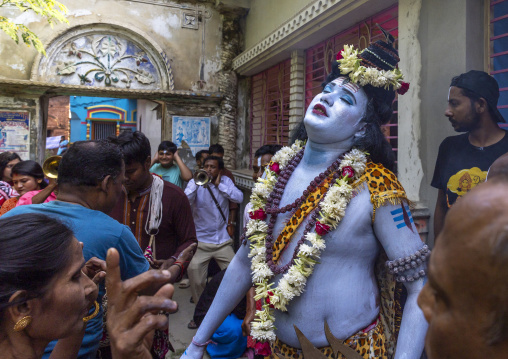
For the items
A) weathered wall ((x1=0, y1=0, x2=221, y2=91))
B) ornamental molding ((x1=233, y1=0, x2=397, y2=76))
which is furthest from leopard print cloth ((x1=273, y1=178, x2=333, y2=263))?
weathered wall ((x1=0, y1=0, x2=221, y2=91))

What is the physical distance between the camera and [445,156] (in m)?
2.44

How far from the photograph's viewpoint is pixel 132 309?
32.3 inches

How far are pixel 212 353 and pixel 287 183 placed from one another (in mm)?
2396

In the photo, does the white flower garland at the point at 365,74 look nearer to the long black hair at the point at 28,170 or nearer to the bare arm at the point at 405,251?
the bare arm at the point at 405,251

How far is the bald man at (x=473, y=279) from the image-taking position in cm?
48

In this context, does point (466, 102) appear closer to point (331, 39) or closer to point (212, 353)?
point (331, 39)

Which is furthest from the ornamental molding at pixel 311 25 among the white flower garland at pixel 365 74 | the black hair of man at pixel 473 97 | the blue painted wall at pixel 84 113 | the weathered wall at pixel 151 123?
the blue painted wall at pixel 84 113

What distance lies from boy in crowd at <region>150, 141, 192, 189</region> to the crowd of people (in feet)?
9.06

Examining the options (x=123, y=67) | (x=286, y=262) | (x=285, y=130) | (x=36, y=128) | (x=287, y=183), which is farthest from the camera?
(x=123, y=67)

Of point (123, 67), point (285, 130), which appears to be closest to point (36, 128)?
point (123, 67)

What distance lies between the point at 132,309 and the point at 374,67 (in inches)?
58.5

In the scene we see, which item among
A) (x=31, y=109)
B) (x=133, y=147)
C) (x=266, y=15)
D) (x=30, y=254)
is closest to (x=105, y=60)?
(x=31, y=109)

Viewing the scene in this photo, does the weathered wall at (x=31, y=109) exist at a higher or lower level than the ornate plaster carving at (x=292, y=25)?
lower

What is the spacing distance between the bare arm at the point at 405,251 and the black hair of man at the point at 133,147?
5.02 ft
